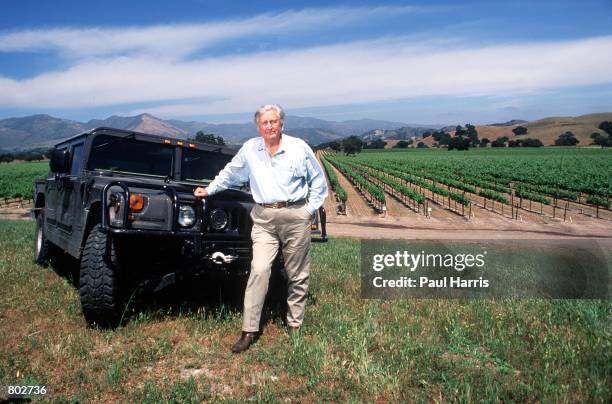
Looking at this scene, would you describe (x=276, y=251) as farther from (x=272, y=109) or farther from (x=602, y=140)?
(x=602, y=140)

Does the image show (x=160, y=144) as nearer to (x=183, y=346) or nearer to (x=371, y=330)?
(x=183, y=346)

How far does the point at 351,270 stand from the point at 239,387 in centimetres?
376

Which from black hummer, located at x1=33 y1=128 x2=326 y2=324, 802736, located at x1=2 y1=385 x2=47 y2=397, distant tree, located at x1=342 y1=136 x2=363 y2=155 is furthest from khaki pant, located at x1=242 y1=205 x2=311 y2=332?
distant tree, located at x1=342 y1=136 x2=363 y2=155

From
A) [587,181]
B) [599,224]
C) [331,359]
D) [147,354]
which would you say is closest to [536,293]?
[331,359]

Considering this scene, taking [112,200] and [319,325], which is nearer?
[112,200]

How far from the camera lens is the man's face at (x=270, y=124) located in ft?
11.7

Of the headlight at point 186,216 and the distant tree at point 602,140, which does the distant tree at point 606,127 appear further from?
the headlight at point 186,216

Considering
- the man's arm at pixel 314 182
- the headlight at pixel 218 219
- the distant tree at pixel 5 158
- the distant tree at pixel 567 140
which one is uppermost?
the distant tree at pixel 567 140

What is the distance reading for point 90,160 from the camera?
4852 millimetres

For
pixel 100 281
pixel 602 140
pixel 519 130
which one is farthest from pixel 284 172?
pixel 519 130

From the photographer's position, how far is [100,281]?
12.3 feet

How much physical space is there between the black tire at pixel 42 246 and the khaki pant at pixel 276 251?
13.8 feet

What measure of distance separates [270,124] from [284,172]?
415 mm

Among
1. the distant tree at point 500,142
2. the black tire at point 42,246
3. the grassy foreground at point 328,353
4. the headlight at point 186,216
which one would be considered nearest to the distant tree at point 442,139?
the distant tree at point 500,142
